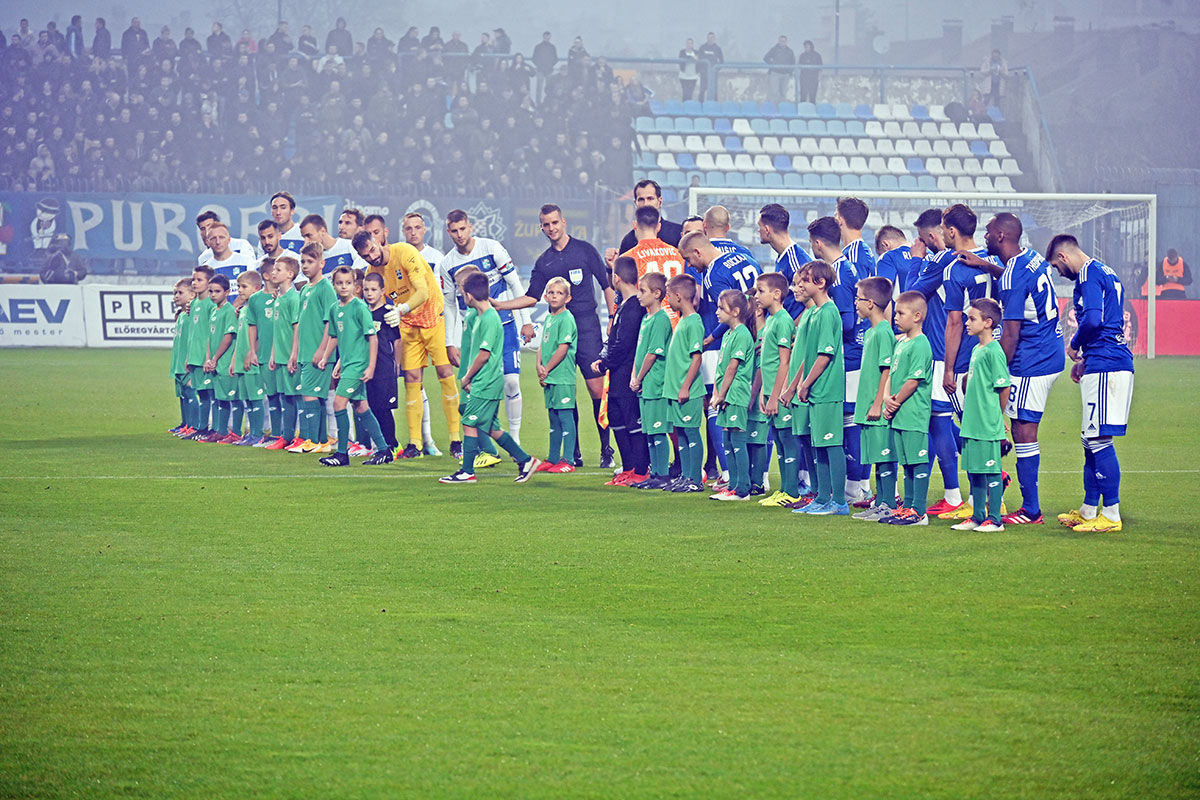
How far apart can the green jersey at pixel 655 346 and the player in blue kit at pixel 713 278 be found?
0.26 m

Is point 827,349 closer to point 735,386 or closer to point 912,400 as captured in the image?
point 912,400

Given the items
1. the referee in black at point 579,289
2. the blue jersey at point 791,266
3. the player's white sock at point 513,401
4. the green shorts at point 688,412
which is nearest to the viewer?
the blue jersey at point 791,266

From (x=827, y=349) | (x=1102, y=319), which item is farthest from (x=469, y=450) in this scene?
(x=1102, y=319)

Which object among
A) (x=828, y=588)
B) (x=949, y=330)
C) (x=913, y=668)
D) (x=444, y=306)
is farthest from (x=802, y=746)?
(x=444, y=306)

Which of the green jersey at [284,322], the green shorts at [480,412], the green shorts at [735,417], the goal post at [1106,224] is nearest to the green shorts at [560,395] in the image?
the green shorts at [480,412]

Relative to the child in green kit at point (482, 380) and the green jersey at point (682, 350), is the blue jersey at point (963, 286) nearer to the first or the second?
the green jersey at point (682, 350)

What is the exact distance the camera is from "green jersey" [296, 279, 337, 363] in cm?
1096

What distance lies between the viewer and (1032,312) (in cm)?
754

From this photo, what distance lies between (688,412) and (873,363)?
5.05 ft

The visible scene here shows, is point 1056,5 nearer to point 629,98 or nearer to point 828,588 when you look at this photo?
point 629,98

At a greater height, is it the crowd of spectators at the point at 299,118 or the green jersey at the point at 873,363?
the crowd of spectators at the point at 299,118

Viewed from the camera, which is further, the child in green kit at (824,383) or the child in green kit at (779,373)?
the child in green kit at (779,373)

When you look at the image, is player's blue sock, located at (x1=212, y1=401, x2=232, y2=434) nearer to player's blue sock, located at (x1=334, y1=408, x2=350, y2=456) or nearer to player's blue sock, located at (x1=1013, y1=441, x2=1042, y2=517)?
player's blue sock, located at (x1=334, y1=408, x2=350, y2=456)

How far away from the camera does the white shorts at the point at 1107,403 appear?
7305 millimetres
